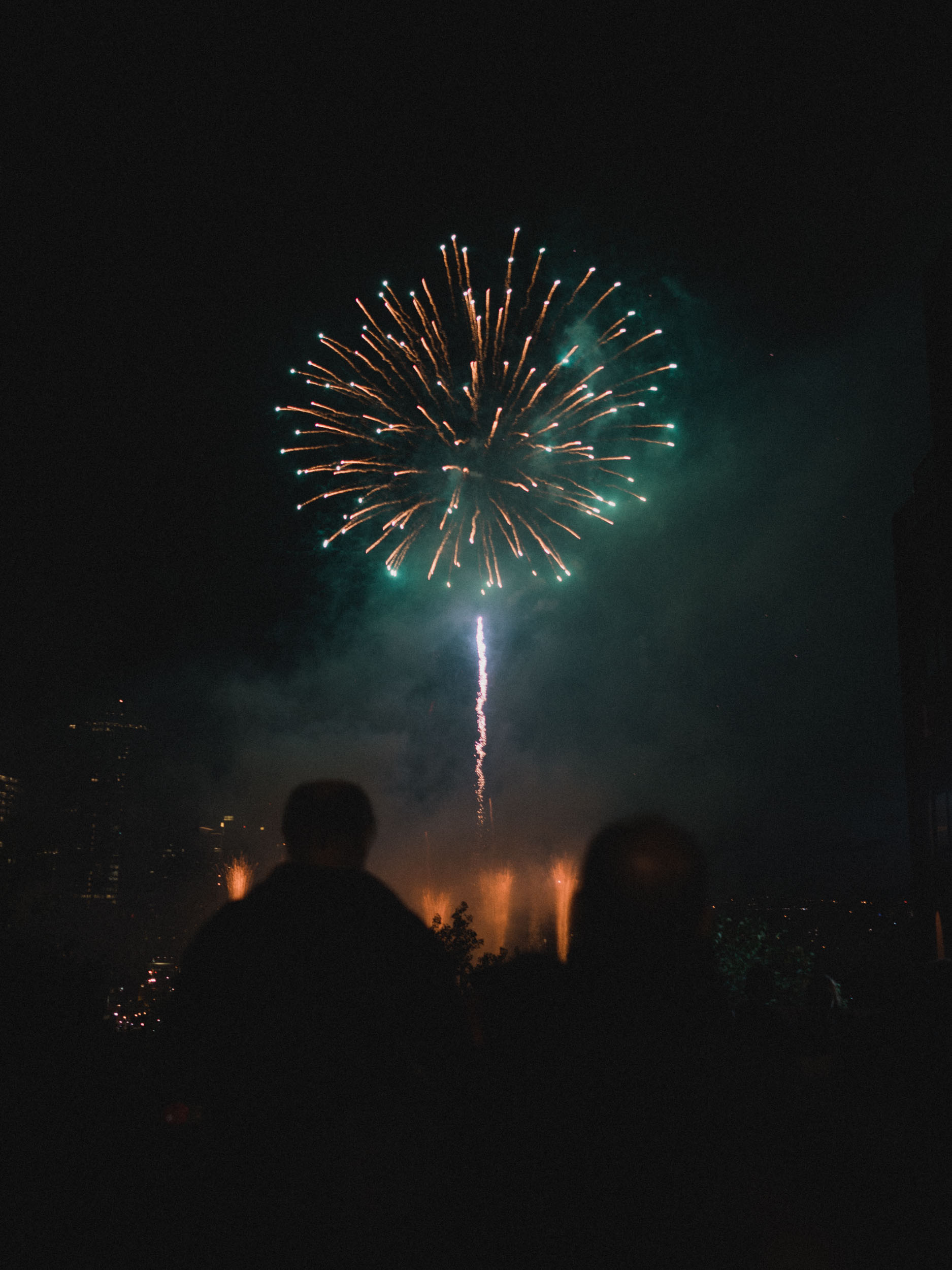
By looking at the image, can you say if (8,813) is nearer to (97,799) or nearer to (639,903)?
(97,799)

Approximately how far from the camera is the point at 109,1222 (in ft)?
10.6

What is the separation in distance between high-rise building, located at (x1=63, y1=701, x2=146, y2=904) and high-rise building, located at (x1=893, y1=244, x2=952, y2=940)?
276 feet

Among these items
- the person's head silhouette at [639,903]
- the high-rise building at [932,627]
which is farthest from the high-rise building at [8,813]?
the high-rise building at [932,627]

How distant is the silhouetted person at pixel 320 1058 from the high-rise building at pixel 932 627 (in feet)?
52.8

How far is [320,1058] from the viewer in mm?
2758

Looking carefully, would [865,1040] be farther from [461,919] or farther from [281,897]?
[461,919]

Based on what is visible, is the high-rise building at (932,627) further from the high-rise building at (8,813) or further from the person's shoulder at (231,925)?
the high-rise building at (8,813)

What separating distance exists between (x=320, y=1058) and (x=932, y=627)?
21.0 metres

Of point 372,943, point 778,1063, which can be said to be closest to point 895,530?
point 778,1063

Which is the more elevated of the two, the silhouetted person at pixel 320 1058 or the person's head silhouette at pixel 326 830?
the person's head silhouette at pixel 326 830

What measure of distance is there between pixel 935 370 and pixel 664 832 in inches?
578

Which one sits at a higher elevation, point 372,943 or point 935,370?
point 935,370

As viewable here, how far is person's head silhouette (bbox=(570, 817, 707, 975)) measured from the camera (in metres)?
6.01

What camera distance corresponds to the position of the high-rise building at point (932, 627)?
52.7 feet
